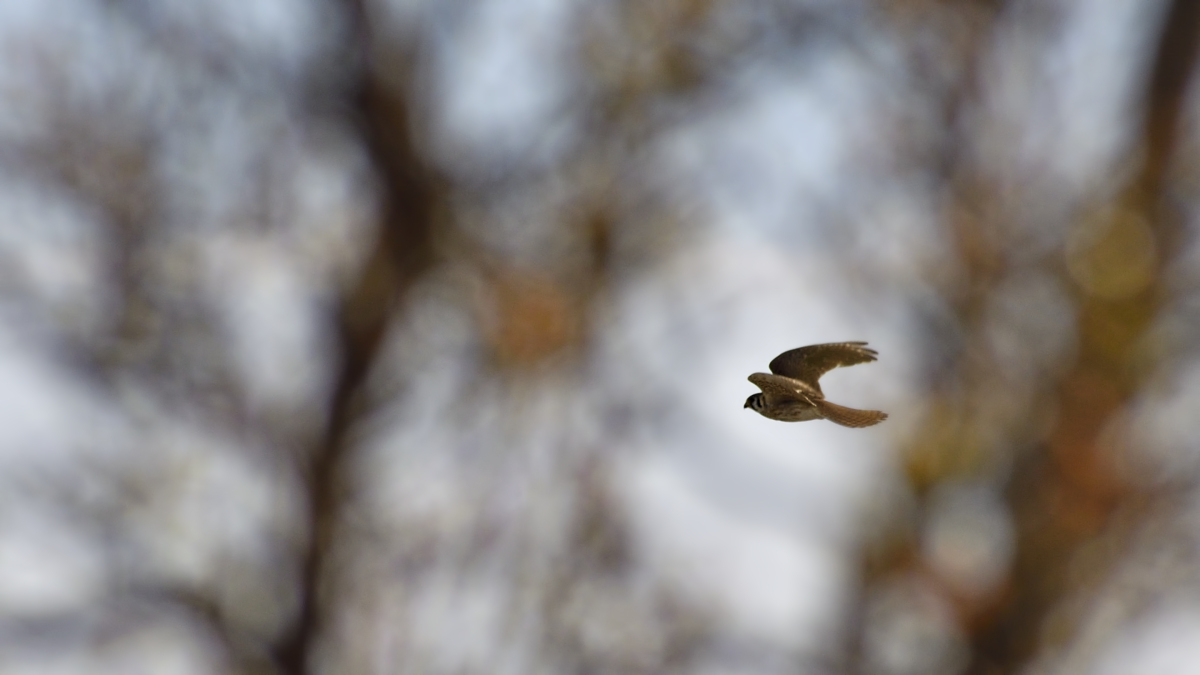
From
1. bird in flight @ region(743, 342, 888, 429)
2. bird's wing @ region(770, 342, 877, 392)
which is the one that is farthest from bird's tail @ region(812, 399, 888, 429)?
bird's wing @ region(770, 342, 877, 392)

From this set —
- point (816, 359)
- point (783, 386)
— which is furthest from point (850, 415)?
point (816, 359)

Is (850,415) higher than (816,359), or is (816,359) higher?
(816,359)

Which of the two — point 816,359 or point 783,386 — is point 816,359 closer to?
point 816,359

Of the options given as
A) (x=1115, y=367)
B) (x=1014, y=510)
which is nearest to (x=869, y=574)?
(x=1014, y=510)

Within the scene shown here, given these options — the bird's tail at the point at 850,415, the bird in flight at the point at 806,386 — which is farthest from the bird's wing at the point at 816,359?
the bird's tail at the point at 850,415

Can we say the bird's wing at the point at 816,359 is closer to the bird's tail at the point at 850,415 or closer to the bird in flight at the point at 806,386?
the bird in flight at the point at 806,386

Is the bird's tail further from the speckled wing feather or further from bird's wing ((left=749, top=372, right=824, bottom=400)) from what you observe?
the speckled wing feather

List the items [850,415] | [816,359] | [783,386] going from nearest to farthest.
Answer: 1. [850,415]
2. [783,386]
3. [816,359]
